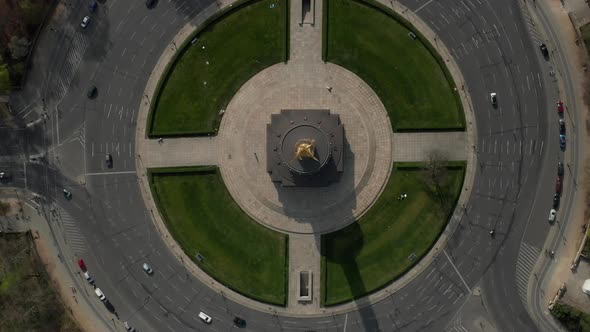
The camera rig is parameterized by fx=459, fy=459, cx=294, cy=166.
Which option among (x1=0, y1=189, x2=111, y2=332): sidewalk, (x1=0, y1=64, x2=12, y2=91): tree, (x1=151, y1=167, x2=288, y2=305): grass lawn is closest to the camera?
(x1=0, y1=64, x2=12, y2=91): tree

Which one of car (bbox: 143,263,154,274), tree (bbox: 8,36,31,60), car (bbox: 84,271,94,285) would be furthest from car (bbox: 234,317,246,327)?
tree (bbox: 8,36,31,60)

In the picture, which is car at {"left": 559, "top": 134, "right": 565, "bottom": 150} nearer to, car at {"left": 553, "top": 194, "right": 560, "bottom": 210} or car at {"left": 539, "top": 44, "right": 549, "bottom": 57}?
car at {"left": 553, "top": 194, "right": 560, "bottom": 210}

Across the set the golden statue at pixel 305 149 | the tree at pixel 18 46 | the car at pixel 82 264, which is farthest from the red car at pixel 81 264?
the golden statue at pixel 305 149

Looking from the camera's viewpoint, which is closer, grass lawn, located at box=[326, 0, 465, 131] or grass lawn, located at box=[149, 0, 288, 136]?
grass lawn, located at box=[326, 0, 465, 131]

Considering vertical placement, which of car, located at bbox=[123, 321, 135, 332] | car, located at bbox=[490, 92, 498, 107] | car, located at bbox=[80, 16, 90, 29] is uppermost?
car, located at bbox=[80, 16, 90, 29]

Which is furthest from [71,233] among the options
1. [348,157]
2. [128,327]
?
[348,157]

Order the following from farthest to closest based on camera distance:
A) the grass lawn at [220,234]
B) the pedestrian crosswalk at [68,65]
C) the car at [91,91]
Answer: the pedestrian crosswalk at [68,65] → the car at [91,91] → the grass lawn at [220,234]

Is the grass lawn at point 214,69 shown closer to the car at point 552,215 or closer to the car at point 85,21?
the car at point 85,21
